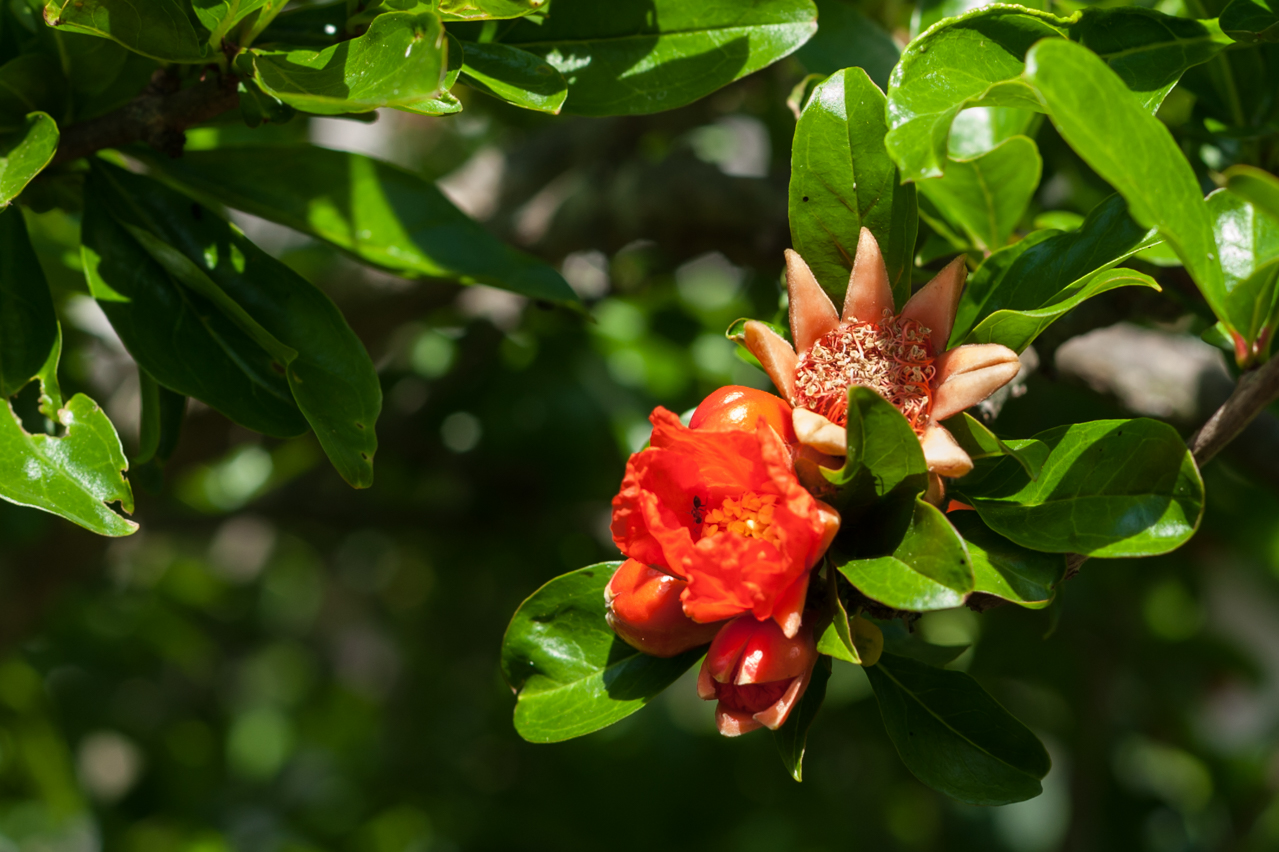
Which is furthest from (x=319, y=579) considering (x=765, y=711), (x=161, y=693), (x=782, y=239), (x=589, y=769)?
(x=765, y=711)

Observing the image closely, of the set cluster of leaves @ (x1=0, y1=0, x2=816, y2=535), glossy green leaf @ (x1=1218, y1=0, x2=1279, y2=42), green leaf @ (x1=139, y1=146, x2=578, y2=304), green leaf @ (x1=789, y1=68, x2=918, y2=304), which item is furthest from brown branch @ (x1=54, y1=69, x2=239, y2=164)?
glossy green leaf @ (x1=1218, y1=0, x2=1279, y2=42)

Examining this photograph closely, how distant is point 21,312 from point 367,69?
0.45m

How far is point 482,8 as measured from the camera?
756mm

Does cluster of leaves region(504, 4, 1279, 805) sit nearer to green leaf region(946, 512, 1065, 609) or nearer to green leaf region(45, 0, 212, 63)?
green leaf region(946, 512, 1065, 609)

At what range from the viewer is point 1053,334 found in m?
1.11

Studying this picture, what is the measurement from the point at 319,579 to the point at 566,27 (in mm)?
3952

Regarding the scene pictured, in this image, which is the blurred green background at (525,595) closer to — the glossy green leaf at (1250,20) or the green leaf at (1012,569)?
the glossy green leaf at (1250,20)

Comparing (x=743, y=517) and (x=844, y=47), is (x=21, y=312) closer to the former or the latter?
(x=743, y=517)

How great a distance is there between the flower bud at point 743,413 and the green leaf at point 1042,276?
15cm

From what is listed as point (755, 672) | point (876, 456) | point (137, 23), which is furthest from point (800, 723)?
point (137, 23)

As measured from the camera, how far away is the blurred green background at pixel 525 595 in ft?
6.16

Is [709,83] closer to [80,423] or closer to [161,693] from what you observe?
[80,423]

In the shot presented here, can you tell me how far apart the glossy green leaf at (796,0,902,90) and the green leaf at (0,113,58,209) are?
0.75 metres

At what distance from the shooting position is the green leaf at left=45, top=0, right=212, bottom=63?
0.71 meters
